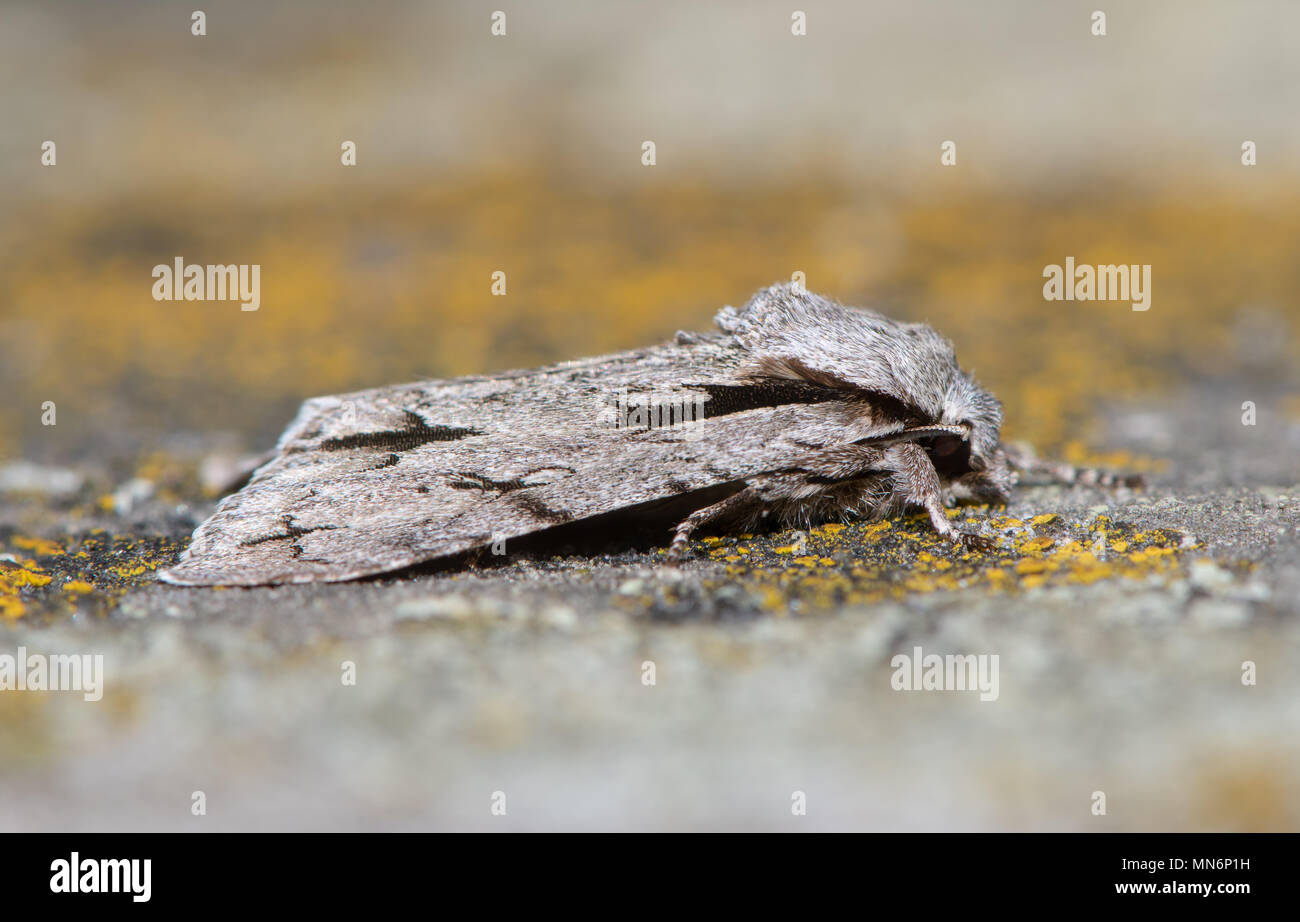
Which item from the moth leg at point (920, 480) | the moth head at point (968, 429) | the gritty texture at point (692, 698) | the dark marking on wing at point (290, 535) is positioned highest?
the moth head at point (968, 429)

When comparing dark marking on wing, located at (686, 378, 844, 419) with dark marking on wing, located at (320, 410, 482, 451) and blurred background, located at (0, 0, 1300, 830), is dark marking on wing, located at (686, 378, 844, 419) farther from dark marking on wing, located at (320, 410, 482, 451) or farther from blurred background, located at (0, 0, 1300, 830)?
dark marking on wing, located at (320, 410, 482, 451)

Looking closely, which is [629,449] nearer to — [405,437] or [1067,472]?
[405,437]

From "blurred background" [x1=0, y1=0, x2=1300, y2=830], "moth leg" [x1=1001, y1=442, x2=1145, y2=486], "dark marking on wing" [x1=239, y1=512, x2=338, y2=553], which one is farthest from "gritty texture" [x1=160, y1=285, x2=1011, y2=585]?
"moth leg" [x1=1001, y1=442, x2=1145, y2=486]

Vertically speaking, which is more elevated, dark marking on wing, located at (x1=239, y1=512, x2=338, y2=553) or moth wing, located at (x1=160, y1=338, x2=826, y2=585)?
moth wing, located at (x1=160, y1=338, x2=826, y2=585)

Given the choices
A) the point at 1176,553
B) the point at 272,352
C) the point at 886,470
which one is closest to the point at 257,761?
the point at 886,470

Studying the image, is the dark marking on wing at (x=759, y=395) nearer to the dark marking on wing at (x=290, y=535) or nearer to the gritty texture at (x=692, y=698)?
the gritty texture at (x=692, y=698)

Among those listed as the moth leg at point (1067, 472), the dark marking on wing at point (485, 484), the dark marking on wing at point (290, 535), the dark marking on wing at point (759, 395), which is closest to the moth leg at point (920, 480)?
the dark marking on wing at point (759, 395)

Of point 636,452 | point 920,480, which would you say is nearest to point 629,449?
point 636,452

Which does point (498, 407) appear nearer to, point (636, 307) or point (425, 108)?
point (636, 307)
